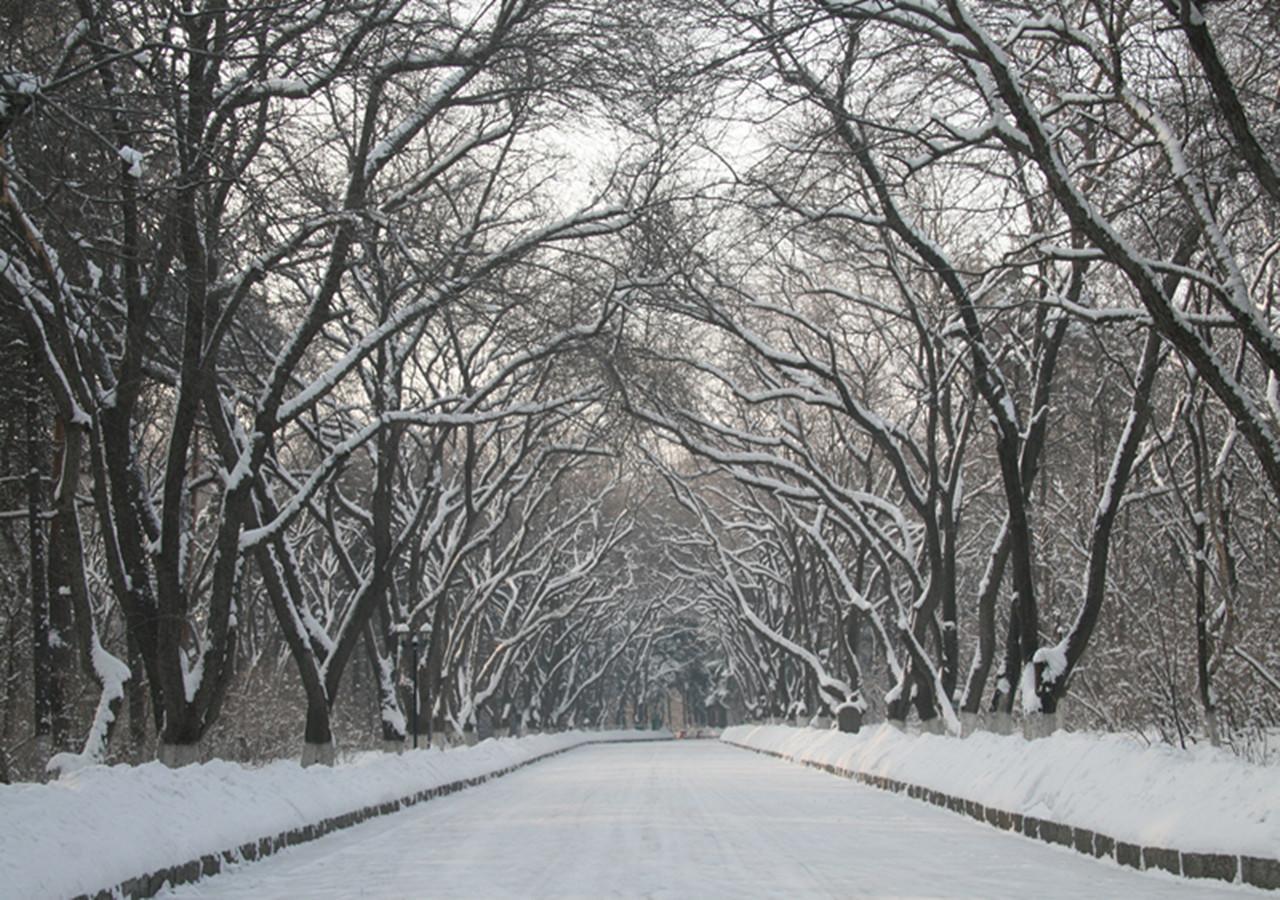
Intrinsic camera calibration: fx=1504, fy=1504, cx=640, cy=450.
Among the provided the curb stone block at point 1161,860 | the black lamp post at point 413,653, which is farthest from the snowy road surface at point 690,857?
the black lamp post at point 413,653

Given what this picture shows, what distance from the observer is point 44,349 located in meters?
15.3

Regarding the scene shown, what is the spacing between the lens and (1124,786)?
1251 cm

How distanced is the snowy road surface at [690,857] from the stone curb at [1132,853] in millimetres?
126

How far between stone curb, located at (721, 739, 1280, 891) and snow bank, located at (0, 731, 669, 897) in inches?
289

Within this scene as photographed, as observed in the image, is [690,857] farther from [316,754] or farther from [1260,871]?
[316,754]

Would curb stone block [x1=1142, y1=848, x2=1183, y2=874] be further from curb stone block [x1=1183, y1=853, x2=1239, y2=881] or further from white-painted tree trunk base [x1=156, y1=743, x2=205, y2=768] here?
white-painted tree trunk base [x1=156, y1=743, x2=205, y2=768]

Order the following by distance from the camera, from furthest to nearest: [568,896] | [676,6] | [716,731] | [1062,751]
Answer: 1. [716,731]
2. [1062,751]
3. [676,6]
4. [568,896]

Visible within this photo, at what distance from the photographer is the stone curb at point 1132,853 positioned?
9.67 metres

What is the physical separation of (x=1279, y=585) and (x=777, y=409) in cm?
2053

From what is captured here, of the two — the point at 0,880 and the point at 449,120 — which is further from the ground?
the point at 449,120

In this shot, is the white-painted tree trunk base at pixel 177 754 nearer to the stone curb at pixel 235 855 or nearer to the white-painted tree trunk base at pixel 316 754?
the stone curb at pixel 235 855

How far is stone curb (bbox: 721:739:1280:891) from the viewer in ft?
31.7

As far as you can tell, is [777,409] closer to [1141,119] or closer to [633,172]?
[633,172]

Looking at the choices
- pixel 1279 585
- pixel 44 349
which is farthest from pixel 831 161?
pixel 44 349
